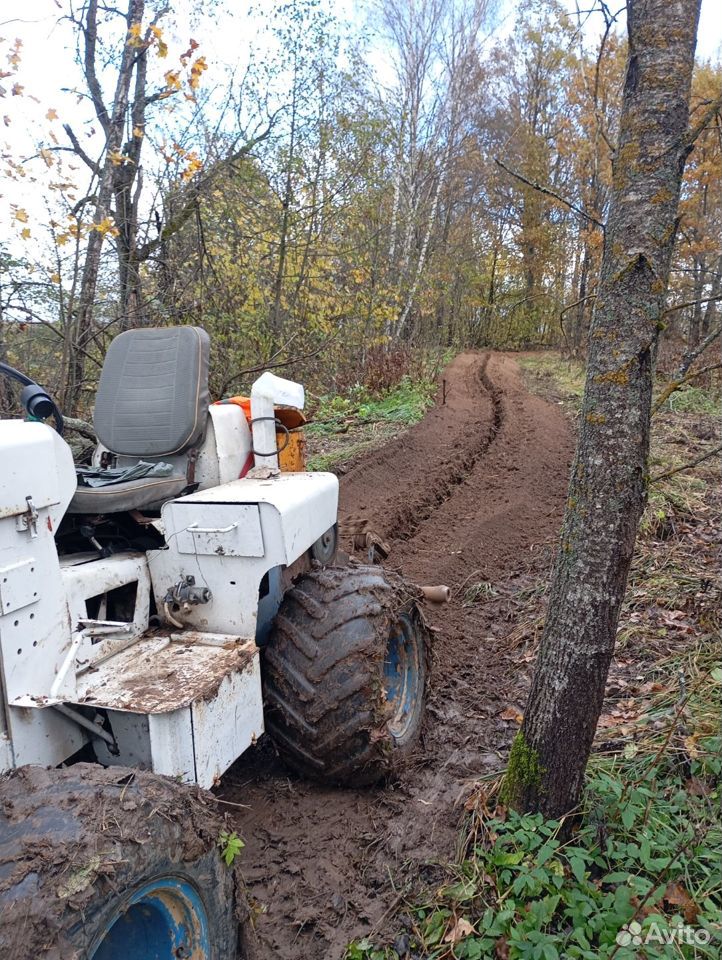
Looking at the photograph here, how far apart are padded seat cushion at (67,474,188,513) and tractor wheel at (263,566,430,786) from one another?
670 mm

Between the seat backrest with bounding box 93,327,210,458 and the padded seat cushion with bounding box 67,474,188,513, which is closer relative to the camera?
the padded seat cushion with bounding box 67,474,188,513

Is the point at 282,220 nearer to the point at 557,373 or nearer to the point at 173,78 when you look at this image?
the point at 173,78

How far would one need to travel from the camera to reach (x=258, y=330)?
9.77 meters

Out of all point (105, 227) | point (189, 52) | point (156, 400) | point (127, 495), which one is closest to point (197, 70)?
point (189, 52)

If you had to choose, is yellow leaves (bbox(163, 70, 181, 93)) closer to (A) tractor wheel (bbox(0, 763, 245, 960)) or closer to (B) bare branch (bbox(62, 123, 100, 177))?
(B) bare branch (bbox(62, 123, 100, 177))

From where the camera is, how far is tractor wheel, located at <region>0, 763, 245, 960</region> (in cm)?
135

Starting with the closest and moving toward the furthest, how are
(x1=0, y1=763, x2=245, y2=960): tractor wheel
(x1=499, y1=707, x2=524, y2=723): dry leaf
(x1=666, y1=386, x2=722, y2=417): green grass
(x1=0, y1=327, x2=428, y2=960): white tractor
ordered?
(x1=0, y1=763, x2=245, y2=960): tractor wheel
(x1=0, y1=327, x2=428, y2=960): white tractor
(x1=499, y1=707, x2=524, y2=723): dry leaf
(x1=666, y1=386, x2=722, y2=417): green grass

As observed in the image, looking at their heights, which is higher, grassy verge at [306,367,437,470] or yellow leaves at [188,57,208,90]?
yellow leaves at [188,57,208,90]

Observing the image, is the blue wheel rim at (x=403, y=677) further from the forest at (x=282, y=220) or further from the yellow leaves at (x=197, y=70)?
the yellow leaves at (x=197, y=70)

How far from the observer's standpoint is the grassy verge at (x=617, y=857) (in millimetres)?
2004

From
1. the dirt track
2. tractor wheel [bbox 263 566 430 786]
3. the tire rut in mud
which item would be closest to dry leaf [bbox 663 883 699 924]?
the dirt track

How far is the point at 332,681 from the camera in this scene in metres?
2.60

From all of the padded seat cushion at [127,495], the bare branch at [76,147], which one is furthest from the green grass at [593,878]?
the bare branch at [76,147]

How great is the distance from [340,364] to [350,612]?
9779 millimetres
